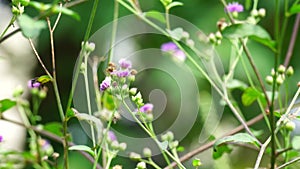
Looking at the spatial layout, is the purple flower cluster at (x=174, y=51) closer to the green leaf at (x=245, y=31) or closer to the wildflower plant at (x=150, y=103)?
the wildflower plant at (x=150, y=103)

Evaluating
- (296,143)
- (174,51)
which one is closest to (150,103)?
(174,51)

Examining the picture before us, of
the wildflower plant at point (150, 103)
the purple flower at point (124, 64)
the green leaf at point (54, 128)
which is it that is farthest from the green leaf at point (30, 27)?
the green leaf at point (54, 128)

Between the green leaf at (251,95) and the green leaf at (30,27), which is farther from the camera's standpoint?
the green leaf at (251,95)

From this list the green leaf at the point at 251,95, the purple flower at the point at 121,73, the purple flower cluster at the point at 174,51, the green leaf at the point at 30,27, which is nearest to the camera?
the green leaf at the point at 30,27

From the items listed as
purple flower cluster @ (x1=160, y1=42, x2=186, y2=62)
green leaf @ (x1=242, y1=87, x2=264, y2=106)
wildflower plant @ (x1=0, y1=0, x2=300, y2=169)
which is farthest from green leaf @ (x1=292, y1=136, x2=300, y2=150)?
purple flower cluster @ (x1=160, y1=42, x2=186, y2=62)

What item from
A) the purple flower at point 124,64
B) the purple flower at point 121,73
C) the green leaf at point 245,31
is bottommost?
the purple flower at point 121,73

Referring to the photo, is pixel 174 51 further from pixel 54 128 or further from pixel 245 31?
pixel 245 31

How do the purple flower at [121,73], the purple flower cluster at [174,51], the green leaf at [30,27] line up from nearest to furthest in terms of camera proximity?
the green leaf at [30,27], the purple flower at [121,73], the purple flower cluster at [174,51]
